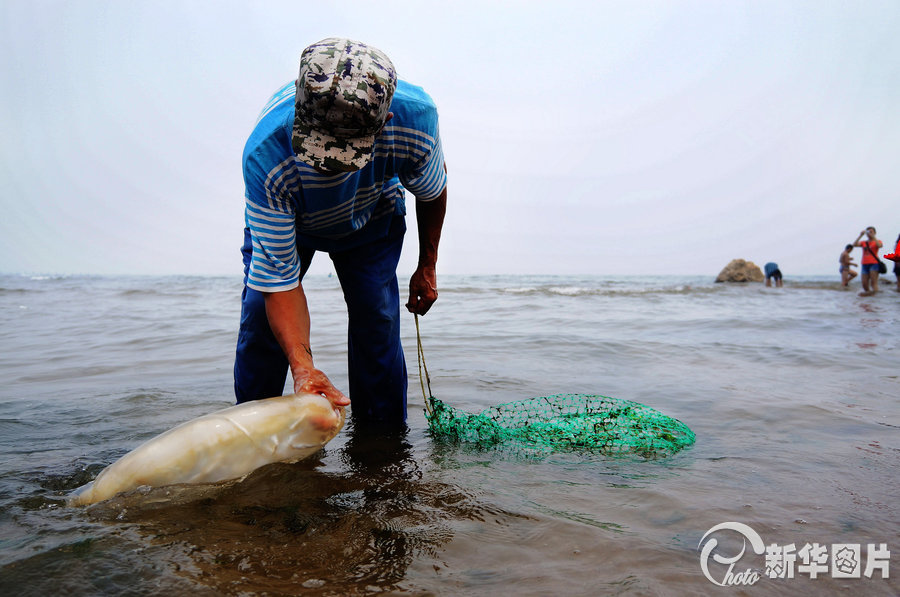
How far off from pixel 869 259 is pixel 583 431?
57.4 ft

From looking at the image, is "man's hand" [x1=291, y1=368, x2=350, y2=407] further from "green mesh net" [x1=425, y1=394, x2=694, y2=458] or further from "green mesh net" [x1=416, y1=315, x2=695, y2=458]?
"green mesh net" [x1=425, y1=394, x2=694, y2=458]

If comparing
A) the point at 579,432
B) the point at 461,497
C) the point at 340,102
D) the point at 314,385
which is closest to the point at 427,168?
the point at 340,102

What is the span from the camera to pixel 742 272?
1144 inches

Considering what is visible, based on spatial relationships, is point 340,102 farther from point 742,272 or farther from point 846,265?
point 742,272

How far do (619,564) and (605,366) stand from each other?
348 cm

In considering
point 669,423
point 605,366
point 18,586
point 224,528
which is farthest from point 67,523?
point 605,366

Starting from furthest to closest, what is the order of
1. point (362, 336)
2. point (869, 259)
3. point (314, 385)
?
point (869, 259)
point (362, 336)
point (314, 385)

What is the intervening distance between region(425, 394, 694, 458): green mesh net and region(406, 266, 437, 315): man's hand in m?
0.50

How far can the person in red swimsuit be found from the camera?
15.6m

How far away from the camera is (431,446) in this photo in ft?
8.93

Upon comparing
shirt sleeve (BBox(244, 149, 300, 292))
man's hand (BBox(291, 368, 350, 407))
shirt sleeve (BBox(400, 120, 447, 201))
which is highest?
shirt sleeve (BBox(400, 120, 447, 201))

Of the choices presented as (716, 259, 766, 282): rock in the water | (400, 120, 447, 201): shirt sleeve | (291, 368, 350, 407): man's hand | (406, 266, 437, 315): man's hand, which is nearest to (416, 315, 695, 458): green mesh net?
(406, 266, 437, 315): man's hand

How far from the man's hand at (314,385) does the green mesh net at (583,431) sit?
2.38 ft

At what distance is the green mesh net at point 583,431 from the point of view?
2645 millimetres
